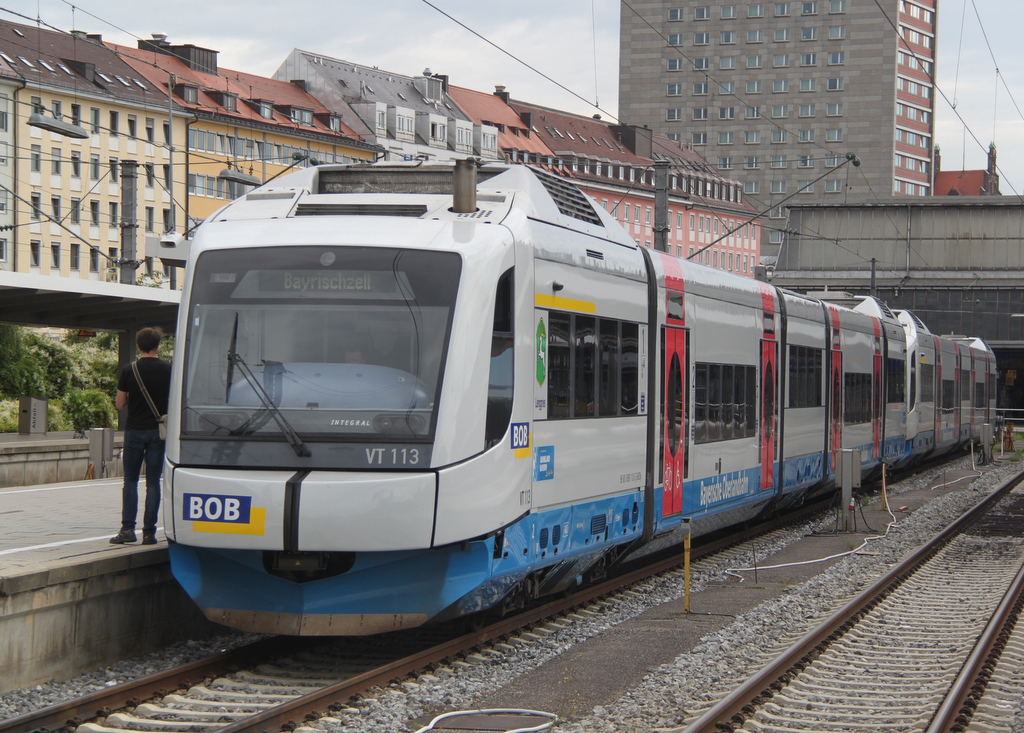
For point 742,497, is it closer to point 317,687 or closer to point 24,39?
point 317,687

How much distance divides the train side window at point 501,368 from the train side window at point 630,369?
7.97 feet

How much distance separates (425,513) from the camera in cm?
857

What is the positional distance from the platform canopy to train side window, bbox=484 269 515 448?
7804mm

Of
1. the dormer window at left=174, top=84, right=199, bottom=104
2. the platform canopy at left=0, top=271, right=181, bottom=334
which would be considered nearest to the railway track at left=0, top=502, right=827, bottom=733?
the platform canopy at left=0, top=271, right=181, bottom=334

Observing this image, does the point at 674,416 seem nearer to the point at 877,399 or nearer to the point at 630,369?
the point at 630,369

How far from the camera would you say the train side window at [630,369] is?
11688mm

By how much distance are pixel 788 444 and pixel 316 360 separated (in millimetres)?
10346

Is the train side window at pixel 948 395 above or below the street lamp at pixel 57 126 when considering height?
below

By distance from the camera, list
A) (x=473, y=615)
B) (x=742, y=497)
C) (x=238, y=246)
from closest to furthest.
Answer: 1. (x=238, y=246)
2. (x=473, y=615)
3. (x=742, y=497)

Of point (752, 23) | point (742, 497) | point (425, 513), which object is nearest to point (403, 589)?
point (425, 513)

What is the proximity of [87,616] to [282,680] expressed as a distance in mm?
1327

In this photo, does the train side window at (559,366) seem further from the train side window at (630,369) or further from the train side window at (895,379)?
the train side window at (895,379)

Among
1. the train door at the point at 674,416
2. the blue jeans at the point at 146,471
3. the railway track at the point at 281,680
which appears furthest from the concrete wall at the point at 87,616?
the train door at the point at 674,416

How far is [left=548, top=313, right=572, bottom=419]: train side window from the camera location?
33.1 ft
